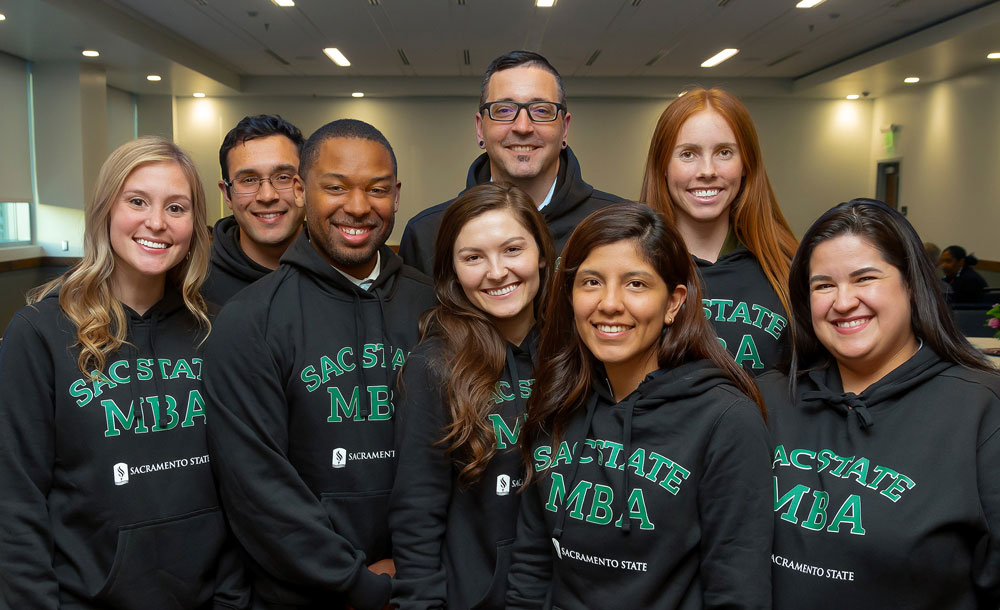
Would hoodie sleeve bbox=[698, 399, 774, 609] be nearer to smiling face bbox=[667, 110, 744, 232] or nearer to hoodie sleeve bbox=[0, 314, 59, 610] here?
smiling face bbox=[667, 110, 744, 232]

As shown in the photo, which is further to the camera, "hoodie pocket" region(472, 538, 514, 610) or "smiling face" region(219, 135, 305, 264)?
"smiling face" region(219, 135, 305, 264)

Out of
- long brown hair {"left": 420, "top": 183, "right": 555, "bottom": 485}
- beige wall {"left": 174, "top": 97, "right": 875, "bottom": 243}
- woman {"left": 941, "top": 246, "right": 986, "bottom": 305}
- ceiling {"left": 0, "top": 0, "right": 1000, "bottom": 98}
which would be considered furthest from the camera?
beige wall {"left": 174, "top": 97, "right": 875, "bottom": 243}

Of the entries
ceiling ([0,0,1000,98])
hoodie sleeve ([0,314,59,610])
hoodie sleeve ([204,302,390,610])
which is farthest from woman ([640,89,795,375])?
ceiling ([0,0,1000,98])

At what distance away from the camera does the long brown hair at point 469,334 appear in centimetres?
185

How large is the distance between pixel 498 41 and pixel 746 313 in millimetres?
9050

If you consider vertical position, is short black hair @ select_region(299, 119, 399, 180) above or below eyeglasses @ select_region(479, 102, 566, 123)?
below

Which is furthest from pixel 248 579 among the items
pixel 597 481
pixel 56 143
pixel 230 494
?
pixel 56 143

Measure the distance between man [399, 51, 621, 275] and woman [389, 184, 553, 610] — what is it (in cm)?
52

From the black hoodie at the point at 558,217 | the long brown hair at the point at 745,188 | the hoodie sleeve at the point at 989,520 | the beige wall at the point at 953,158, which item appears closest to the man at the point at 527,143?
the black hoodie at the point at 558,217

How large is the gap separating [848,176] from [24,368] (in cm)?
1558

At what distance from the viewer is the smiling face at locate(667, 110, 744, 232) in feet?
7.14

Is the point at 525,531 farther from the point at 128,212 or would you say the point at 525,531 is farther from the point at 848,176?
the point at 848,176

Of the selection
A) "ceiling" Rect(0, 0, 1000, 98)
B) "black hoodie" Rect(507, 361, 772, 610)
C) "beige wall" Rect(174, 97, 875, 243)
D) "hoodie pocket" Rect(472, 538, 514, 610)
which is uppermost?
"ceiling" Rect(0, 0, 1000, 98)

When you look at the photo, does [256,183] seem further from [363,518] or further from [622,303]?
[622,303]
